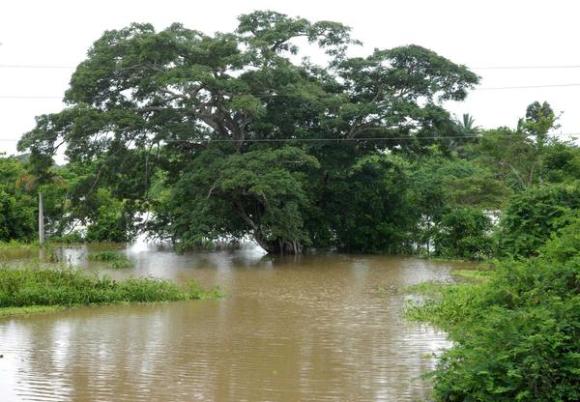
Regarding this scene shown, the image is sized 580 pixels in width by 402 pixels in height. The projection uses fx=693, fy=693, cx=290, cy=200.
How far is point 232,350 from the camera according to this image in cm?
1170

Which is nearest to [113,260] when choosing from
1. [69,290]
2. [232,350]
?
[69,290]

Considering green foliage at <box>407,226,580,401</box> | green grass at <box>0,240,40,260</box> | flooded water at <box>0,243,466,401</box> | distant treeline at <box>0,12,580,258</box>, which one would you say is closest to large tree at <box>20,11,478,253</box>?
distant treeline at <box>0,12,580,258</box>

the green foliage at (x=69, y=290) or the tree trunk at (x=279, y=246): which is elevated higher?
the tree trunk at (x=279, y=246)

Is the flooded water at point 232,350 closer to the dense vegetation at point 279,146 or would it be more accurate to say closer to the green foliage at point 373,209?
the dense vegetation at point 279,146

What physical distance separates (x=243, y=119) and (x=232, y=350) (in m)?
18.5

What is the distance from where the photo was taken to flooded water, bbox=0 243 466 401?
9.37 meters

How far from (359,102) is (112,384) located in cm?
2283

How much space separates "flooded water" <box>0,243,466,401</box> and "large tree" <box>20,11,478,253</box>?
804cm

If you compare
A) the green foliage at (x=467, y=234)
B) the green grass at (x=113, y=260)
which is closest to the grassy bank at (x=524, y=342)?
the green grass at (x=113, y=260)

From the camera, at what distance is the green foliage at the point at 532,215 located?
19.0 m

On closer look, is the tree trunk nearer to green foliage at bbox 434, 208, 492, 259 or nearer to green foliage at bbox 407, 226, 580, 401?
green foliage at bbox 434, 208, 492, 259

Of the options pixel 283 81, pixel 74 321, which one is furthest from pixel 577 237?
pixel 283 81

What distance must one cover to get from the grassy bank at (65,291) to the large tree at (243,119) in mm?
8580

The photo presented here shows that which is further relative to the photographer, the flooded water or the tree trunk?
the tree trunk
